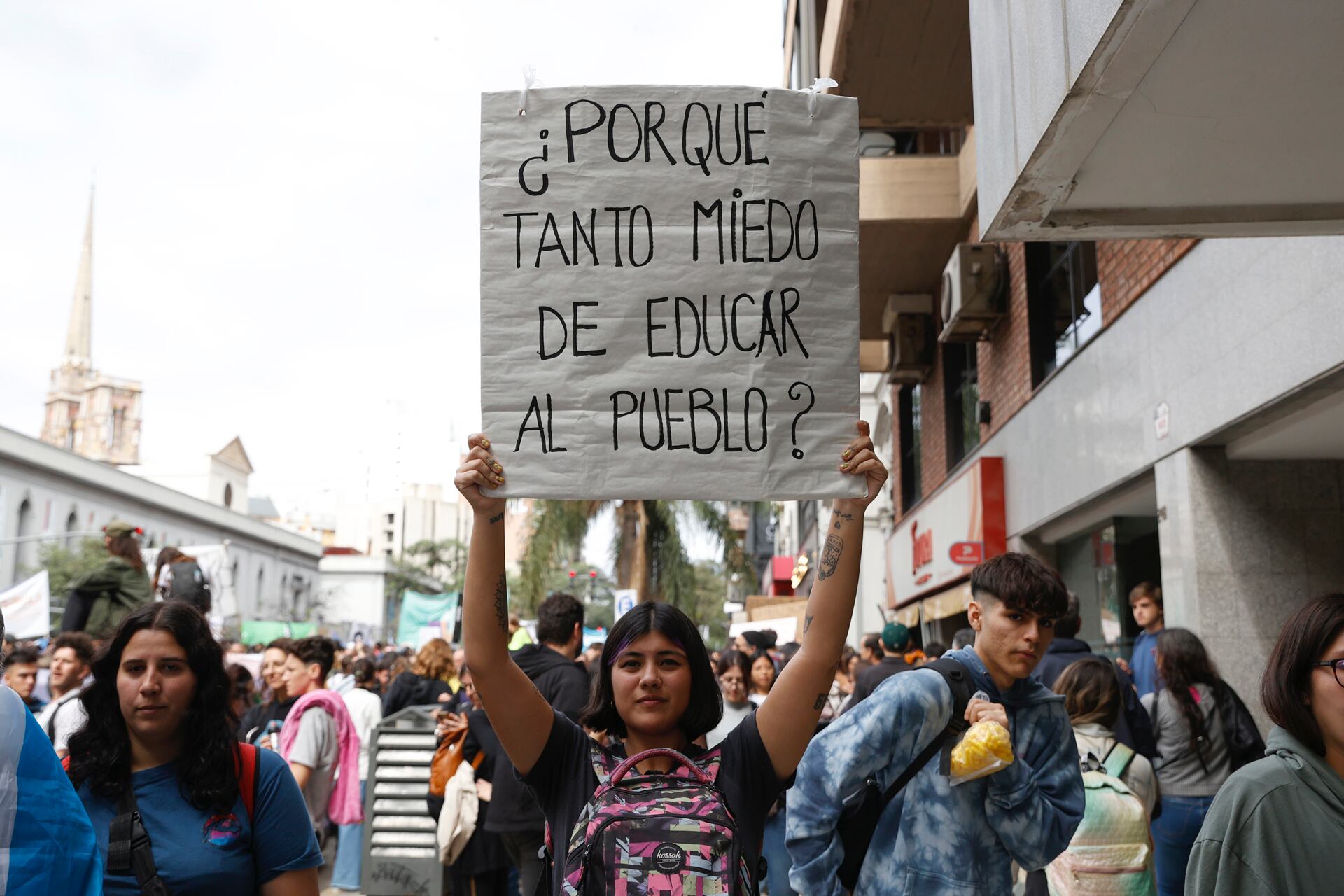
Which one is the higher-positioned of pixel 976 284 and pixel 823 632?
pixel 976 284

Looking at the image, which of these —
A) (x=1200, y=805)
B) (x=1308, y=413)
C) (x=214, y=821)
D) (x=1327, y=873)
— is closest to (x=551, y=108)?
(x=214, y=821)

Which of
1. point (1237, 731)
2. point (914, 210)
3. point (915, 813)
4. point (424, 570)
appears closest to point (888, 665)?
point (1237, 731)

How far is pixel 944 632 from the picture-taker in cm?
2106

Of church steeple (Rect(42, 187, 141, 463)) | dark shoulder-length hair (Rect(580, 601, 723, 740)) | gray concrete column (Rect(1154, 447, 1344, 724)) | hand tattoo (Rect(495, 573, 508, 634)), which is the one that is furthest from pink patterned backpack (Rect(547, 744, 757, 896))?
church steeple (Rect(42, 187, 141, 463))

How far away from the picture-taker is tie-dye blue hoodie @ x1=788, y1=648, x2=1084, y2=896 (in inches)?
142

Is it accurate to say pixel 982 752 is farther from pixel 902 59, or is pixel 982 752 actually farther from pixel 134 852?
pixel 902 59

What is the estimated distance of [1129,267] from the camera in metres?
11.1

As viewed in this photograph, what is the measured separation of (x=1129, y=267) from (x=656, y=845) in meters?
9.59

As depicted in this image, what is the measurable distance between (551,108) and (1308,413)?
6.39 m

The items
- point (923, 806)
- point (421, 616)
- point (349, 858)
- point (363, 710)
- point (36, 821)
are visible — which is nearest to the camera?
point (36, 821)

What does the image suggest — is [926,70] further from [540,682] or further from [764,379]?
[764,379]

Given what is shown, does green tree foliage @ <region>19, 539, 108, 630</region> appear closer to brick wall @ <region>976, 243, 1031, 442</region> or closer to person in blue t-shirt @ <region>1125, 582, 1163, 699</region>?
brick wall @ <region>976, 243, 1031, 442</region>

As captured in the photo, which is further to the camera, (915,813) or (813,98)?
(915,813)

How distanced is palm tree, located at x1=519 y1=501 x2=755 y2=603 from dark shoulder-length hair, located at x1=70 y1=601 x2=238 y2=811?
27.5m
